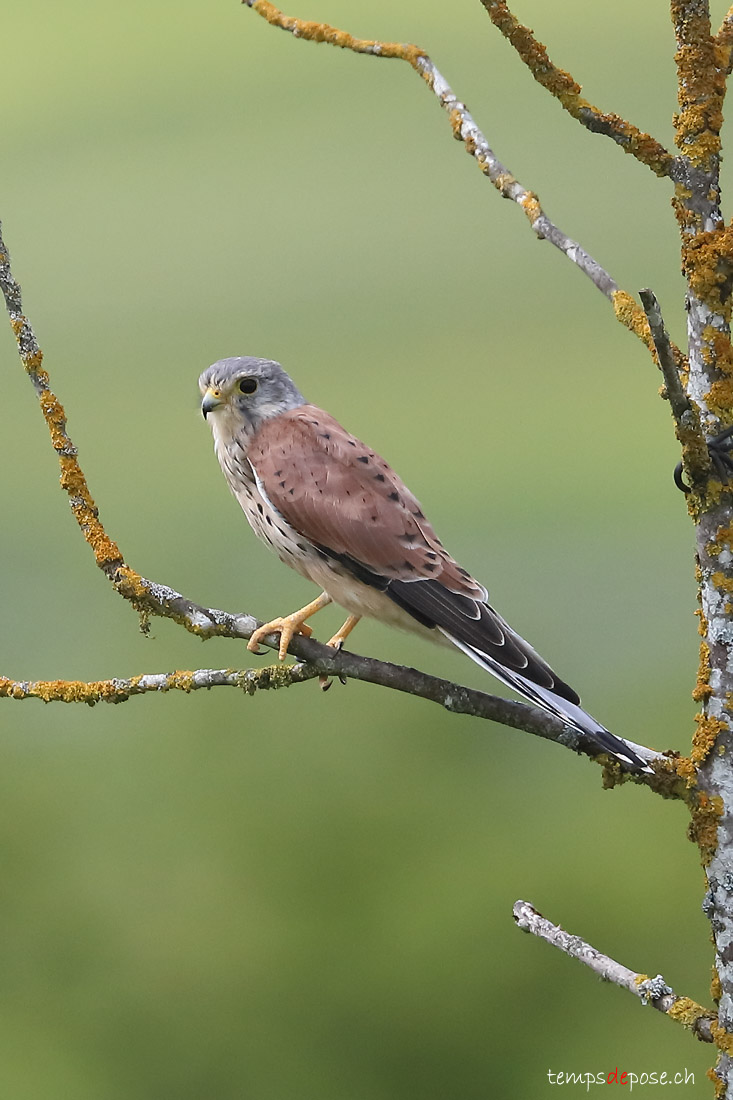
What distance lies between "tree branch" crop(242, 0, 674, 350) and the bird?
0.65 metres

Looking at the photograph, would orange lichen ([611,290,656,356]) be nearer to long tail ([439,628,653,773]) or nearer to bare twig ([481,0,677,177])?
bare twig ([481,0,677,177])

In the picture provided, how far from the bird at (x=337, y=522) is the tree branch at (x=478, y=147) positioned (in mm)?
650

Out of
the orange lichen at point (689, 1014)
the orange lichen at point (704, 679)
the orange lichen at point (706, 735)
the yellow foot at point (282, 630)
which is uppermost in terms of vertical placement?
the yellow foot at point (282, 630)

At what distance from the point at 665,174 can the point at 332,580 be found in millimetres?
1130

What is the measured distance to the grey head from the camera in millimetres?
2727

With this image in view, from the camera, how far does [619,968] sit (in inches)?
80.6

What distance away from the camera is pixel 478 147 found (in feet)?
7.43

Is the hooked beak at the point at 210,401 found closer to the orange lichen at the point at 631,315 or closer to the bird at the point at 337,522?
the bird at the point at 337,522

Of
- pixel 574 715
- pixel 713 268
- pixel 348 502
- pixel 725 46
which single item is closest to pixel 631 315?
pixel 713 268

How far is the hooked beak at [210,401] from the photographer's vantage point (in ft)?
8.83

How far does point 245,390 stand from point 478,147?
2.74 ft

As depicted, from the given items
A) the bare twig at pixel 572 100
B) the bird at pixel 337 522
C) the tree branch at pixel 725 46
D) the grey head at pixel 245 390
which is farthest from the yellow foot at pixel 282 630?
the tree branch at pixel 725 46

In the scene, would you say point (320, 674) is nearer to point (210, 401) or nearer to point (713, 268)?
point (210, 401)

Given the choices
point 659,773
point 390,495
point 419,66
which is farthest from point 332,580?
point 419,66
